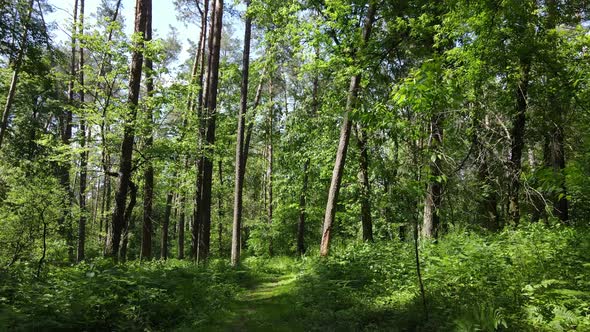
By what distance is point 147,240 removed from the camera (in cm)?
1440

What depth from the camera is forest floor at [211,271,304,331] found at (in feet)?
19.2

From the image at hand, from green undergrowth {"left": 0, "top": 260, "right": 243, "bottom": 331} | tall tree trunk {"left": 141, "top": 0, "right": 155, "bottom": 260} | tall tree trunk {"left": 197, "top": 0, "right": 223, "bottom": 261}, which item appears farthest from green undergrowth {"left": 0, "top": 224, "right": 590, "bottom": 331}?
tall tree trunk {"left": 141, "top": 0, "right": 155, "bottom": 260}

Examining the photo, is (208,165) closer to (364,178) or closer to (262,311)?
(364,178)

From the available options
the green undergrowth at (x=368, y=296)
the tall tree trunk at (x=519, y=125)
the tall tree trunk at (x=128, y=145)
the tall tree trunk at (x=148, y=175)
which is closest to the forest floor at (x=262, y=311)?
the green undergrowth at (x=368, y=296)

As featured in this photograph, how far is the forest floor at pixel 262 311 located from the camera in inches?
230

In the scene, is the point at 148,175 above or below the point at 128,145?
below

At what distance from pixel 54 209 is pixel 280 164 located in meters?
10.2

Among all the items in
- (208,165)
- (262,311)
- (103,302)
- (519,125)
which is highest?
(519,125)

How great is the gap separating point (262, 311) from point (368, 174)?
8.18m

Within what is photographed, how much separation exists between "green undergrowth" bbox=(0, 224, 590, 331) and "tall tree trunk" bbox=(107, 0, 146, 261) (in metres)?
2.37

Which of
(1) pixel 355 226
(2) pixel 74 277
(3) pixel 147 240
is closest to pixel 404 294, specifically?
(2) pixel 74 277

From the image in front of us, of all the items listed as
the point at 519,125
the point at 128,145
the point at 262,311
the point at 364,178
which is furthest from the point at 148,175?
the point at 519,125

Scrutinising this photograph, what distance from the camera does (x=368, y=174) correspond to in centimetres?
1395

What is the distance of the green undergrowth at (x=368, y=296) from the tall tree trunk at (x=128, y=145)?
2373 mm
